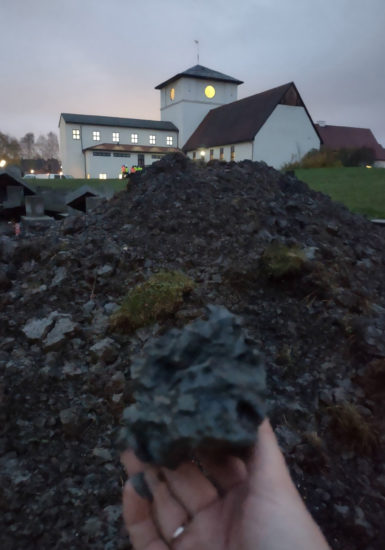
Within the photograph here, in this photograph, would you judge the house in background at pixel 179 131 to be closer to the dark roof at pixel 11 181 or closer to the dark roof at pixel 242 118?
the dark roof at pixel 242 118

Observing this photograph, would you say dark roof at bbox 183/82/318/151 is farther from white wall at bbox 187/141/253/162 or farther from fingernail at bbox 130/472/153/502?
fingernail at bbox 130/472/153/502

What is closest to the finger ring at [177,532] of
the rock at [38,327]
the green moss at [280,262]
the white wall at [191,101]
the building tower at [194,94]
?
the rock at [38,327]

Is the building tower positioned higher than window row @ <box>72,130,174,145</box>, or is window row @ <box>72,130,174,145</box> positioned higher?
the building tower

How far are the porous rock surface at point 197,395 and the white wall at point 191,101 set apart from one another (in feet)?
136

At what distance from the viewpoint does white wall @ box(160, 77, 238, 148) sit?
130ft

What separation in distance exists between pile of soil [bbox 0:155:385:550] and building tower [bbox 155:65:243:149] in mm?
37437

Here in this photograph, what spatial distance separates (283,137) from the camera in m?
30.6

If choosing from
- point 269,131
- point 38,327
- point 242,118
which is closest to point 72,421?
point 38,327

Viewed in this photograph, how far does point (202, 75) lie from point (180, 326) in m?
41.8

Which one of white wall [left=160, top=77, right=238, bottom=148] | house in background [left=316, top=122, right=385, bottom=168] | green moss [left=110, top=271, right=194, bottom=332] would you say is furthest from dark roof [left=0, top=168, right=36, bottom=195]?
house in background [left=316, top=122, right=385, bottom=168]

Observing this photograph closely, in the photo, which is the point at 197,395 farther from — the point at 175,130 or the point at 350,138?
the point at 350,138

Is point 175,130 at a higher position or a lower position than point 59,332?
higher

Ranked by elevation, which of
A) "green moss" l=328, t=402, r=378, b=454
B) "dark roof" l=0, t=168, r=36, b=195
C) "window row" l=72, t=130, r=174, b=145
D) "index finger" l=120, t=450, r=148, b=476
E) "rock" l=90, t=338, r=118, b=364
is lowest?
"green moss" l=328, t=402, r=378, b=454

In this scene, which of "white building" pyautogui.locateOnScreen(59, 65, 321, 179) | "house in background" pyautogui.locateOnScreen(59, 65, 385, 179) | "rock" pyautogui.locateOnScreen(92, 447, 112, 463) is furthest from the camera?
"house in background" pyautogui.locateOnScreen(59, 65, 385, 179)
